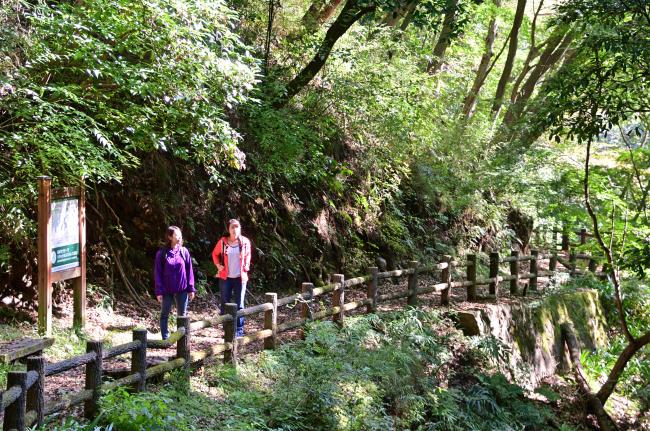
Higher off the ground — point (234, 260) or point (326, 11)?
point (326, 11)

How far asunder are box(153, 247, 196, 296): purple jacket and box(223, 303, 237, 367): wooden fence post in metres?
0.99

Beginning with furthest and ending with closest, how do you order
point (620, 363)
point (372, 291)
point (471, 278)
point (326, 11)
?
1. point (326, 11)
2. point (471, 278)
3. point (620, 363)
4. point (372, 291)

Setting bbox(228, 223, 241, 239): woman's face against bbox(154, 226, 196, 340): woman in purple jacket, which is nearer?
bbox(154, 226, 196, 340): woman in purple jacket

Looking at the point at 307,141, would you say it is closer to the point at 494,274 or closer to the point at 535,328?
the point at 494,274

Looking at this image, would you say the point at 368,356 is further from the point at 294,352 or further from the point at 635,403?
the point at 635,403

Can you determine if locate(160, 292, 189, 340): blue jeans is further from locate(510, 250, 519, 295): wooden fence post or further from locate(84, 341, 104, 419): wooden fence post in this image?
locate(510, 250, 519, 295): wooden fence post

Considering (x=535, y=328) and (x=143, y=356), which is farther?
(x=535, y=328)

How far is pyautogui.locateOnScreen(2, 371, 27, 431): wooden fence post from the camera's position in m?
5.09

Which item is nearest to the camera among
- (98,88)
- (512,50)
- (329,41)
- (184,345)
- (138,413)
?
(138,413)

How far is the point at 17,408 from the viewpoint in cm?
510

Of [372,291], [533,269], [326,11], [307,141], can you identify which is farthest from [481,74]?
[372,291]

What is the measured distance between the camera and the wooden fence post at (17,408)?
509 cm

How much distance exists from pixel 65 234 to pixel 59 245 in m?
0.19

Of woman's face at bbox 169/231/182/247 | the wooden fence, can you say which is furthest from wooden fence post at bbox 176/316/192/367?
woman's face at bbox 169/231/182/247
